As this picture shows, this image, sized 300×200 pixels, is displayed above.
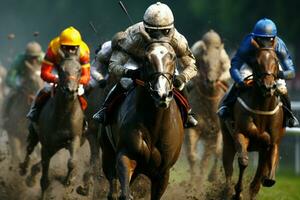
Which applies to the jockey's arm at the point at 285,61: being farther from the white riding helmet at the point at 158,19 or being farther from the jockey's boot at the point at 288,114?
the white riding helmet at the point at 158,19

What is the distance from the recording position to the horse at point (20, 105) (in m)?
19.3

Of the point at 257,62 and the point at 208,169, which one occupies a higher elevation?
the point at 257,62

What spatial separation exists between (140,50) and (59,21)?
4026cm

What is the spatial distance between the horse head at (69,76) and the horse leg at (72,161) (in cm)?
65

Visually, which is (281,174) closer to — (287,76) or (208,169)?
(208,169)

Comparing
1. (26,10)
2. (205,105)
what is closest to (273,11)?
(26,10)

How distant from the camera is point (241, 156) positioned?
13.2 metres

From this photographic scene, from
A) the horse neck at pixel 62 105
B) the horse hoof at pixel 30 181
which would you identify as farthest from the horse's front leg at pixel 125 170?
the horse hoof at pixel 30 181

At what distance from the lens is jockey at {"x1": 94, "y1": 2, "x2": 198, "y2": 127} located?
35.7 ft

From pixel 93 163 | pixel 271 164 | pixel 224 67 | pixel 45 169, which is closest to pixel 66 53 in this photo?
pixel 45 169

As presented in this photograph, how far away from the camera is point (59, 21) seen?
51.4 m

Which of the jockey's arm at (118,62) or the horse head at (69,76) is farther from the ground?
the jockey's arm at (118,62)

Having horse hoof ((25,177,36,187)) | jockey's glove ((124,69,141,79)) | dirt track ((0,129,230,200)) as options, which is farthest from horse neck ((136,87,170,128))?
horse hoof ((25,177,36,187))

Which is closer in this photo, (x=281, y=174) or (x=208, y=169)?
(x=208, y=169)
